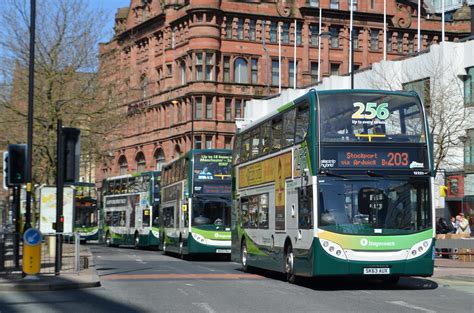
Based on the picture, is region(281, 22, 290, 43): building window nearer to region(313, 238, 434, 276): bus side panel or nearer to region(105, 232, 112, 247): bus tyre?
region(105, 232, 112, 247): bus tyre

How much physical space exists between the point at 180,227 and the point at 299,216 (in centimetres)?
1693

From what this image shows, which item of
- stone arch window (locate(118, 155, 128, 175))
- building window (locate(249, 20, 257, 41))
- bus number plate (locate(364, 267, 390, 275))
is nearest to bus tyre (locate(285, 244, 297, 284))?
bus number plate (locate(364, 267, 390, 275))

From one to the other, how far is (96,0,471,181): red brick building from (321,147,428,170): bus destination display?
58.2 m

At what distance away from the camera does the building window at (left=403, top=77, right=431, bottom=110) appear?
4174cm

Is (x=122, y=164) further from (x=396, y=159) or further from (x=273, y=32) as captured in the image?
(x=396, y=159)

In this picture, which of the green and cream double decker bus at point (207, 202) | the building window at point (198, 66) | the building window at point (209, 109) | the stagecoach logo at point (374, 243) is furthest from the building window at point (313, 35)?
the stagecoach logo at point (374, 243)

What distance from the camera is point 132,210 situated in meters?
53.7

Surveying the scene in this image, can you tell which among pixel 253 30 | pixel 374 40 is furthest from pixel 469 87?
pixel 374 40

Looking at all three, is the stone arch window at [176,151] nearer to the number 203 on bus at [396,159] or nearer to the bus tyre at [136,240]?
the bus tyre at [136,240]

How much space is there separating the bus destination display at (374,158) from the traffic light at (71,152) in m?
6.28

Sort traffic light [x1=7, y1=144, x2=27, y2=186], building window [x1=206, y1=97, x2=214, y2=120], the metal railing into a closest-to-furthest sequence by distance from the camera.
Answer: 1. traffic light [x1=7, y1=144, x2=27, y2=186]
2. the metal railing
3. building window [x1=206, y1=97, x2=214, y2=120]

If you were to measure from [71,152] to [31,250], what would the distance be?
9.54 feet

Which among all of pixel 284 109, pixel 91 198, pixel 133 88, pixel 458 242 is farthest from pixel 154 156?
pixel 284 109

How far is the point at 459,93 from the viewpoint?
42250mm
